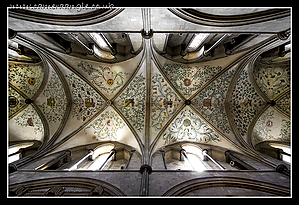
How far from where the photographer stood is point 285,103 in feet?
22.2

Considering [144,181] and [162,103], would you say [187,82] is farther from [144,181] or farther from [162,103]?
[144,181]

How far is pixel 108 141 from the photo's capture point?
757cm

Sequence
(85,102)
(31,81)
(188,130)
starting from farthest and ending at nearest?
(85,102), (188,130), (31,81)

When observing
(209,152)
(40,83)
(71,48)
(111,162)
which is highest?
(71,48)

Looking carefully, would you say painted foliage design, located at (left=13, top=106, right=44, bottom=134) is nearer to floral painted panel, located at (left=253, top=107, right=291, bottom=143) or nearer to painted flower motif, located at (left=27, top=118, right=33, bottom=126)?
painted flower motif, located at (left=27, top=118, right=33, bottom=126)

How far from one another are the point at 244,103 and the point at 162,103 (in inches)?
203

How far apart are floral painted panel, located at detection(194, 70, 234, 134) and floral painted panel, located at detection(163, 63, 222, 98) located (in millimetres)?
543

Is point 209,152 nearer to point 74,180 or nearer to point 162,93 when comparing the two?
point 162,93

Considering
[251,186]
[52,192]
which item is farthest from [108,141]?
[251,186]

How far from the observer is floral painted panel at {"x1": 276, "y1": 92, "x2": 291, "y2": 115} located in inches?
264

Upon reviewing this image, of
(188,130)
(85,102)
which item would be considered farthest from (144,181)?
(85,102)

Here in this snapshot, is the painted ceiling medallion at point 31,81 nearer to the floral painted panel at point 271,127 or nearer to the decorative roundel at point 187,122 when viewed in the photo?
the decorative roundel at point 187,122
